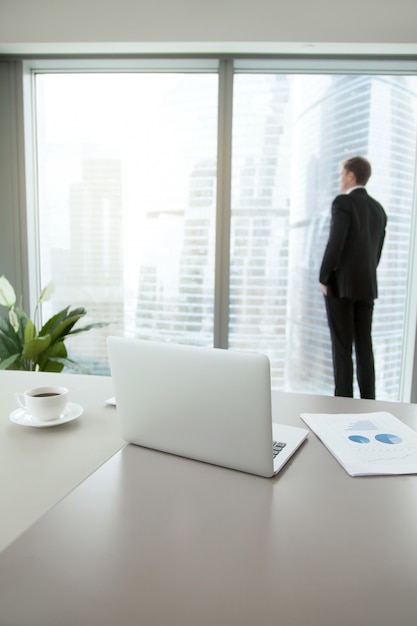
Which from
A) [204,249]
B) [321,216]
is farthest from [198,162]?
[321,216]

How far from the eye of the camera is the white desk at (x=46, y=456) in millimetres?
602

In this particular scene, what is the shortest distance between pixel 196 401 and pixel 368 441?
351 millimetres

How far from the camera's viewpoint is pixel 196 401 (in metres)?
0.73

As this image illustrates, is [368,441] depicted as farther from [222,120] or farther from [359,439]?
[222,120]

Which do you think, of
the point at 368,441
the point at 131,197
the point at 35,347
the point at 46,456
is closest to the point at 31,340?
the point at 35,347

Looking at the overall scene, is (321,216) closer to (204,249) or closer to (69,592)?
(204,249)

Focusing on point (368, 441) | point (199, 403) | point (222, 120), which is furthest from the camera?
point (222, 120)

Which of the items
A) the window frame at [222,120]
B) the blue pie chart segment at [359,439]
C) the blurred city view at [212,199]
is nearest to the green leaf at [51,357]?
the blurred city view at [212,199]

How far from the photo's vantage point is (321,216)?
2.70 m

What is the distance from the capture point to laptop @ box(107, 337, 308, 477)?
2.22 ft

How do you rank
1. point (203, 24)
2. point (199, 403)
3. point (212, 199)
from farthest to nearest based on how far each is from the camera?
point (212, 199), point (203, 24), point (199, 403)

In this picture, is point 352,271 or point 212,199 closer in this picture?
point 352,271

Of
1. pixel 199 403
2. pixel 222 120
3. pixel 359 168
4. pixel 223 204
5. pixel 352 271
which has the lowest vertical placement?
pixel 199 403

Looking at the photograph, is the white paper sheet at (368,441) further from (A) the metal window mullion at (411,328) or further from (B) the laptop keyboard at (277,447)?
(A) the metal window mullion at (411,328)
